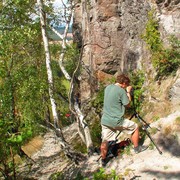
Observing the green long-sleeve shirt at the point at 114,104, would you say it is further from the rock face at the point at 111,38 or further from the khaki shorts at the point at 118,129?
the rock face at the point at 111,38

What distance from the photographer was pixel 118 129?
9.20 m

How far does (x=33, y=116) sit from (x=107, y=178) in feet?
19.6

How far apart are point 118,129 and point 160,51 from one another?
5.56 meters

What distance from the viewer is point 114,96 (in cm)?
879

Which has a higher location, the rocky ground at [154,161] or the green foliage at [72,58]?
the green foliage at [72,58]

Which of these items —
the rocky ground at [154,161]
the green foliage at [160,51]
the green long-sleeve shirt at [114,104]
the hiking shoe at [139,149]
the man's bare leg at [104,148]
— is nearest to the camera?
the rocky ground at [154,161]

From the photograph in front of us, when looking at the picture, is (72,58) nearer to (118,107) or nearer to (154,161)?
(118,107)

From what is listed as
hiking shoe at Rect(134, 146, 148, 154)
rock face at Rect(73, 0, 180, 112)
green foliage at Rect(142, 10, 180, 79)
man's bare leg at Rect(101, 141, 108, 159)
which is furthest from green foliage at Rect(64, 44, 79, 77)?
hiking shoe at Rect(134, 146, 148, 154)

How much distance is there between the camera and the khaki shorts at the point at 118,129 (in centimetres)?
902

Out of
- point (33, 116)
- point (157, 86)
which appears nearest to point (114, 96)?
point (157, 86)

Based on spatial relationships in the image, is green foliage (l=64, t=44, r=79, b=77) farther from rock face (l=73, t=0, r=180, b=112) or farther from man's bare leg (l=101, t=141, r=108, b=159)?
man's bare leg (l=101, t=141, r=108, b=159)

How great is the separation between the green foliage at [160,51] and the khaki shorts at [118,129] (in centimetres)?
469

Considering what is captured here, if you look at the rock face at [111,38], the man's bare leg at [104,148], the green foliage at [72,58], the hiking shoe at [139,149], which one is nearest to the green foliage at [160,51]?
the rock face at [111,38]

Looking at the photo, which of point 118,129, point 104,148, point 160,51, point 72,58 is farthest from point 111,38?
point 118,129
